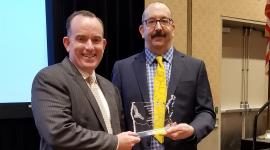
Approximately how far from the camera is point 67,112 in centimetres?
129

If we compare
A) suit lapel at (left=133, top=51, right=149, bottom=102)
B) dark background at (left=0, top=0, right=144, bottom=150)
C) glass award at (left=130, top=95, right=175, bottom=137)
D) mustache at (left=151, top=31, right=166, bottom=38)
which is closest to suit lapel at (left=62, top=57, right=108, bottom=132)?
glass award at (left=130, top=95, right=175, bottom=137)

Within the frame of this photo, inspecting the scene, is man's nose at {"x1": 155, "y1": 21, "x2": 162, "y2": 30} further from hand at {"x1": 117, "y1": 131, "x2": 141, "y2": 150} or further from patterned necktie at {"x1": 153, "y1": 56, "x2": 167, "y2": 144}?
hand at {"x1": 117, "y1": 131, "x2": 141, "y2": 150}

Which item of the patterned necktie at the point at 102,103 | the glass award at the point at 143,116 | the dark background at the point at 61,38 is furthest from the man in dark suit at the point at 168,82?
the dark background at the point at 61,38

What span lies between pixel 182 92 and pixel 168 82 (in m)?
0.09

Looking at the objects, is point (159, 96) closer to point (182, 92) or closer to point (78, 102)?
point (182, 92)

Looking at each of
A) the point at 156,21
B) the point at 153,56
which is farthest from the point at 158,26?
the point at 153,56

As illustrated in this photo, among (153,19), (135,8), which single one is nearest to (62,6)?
(135,8)

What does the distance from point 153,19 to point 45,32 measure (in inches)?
45.7

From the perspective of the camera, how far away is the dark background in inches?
102

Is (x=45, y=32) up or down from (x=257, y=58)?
up

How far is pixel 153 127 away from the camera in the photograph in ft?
5.44

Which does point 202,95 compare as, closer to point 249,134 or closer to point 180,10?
point 180,10

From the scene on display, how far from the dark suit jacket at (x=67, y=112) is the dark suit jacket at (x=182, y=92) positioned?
44 centimetres

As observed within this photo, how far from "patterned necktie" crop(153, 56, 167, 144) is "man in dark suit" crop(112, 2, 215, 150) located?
0.02 meters
